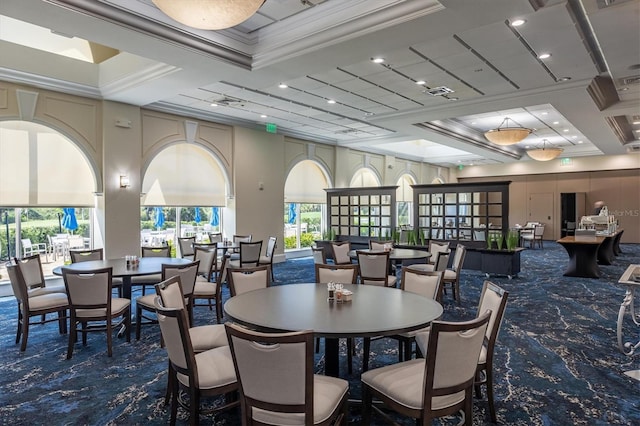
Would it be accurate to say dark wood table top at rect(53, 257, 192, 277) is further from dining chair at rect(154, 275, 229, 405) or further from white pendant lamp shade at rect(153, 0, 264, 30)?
white pendant lamp shade at rect(153, 0, 264, 30)

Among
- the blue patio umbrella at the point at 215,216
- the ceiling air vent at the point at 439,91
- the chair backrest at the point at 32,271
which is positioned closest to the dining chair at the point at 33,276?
the chair backrest at the point at 32,271

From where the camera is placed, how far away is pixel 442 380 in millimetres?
2105

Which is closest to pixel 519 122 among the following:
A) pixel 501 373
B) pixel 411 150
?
pixel 411 150

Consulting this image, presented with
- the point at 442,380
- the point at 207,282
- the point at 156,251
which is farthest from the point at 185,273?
the point at 442,380

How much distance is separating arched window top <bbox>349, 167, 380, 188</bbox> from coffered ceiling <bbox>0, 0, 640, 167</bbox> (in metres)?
4.07

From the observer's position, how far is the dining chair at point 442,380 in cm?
205

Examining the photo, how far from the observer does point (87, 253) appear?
5.53 m

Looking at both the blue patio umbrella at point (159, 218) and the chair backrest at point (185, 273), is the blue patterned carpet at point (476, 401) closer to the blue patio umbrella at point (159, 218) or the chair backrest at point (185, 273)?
the chair backrest at point (185, 273)

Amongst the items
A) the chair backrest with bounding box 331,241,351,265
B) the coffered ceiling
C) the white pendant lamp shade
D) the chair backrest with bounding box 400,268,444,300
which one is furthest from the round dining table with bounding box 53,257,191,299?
the white pendant lamp shade

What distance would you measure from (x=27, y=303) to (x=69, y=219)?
3.66m

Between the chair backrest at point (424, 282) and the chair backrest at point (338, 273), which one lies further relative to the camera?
the chair backrest at point (338, 273)

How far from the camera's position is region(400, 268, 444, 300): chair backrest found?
11.8 ft

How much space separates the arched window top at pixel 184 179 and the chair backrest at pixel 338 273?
536 cm

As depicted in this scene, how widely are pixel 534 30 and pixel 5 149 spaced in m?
7.70
